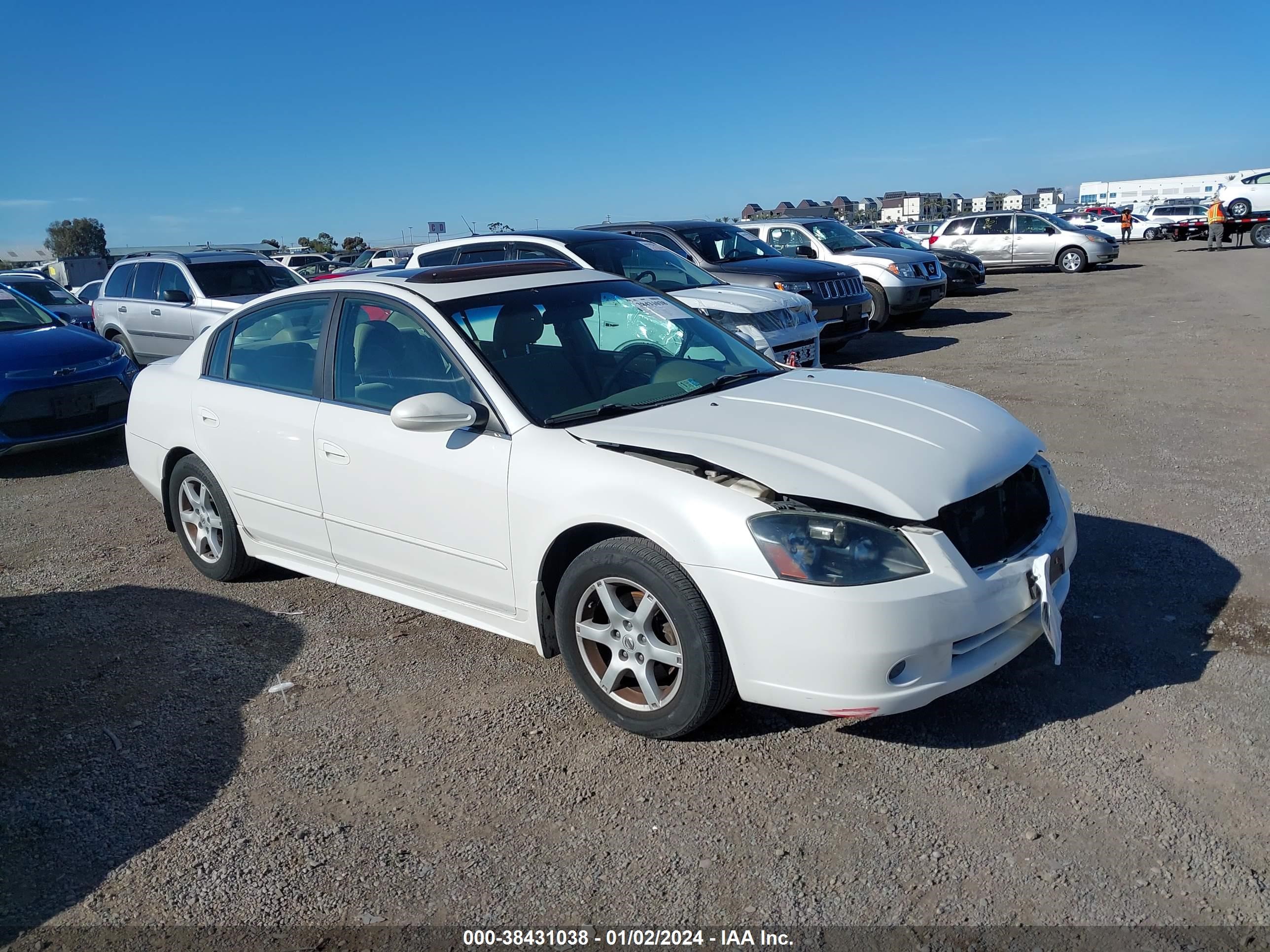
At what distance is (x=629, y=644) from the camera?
11.5 ft

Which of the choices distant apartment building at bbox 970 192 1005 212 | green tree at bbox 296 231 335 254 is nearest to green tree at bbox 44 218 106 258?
green tree at bbox 296 231 335 254

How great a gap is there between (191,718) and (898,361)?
Answer: 32.4ft

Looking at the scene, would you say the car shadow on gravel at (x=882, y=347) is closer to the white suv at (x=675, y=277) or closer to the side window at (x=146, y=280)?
the white suv at (x=675, y=277)

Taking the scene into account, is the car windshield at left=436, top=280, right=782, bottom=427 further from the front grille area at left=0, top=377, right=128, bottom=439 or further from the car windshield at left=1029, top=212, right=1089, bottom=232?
the car windshield at left=1029, top=212, right=1089, bottom=232

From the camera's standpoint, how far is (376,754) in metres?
3.64

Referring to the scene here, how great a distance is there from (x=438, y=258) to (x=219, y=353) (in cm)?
576

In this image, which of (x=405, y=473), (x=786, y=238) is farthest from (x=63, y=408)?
(x=786, y=238)

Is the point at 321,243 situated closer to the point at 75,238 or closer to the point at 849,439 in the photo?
the point at 75,238

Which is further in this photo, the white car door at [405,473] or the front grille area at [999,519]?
the white car door at [405,473]

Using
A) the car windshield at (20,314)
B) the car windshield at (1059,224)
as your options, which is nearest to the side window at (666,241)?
the car windshield at (20,314)

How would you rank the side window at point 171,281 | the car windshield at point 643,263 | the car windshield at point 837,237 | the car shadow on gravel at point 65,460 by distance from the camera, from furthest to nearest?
1. the car windshield at point 837,237
2. the side window at point 171,281
3. the car windshield at point 643,263
4. the car shadow on gravel at point 65,460

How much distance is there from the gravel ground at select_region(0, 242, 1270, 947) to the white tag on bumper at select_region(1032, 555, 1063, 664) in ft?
1.06

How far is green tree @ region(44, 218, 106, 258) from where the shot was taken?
78.1m

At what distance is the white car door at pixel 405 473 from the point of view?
3.88 metres
